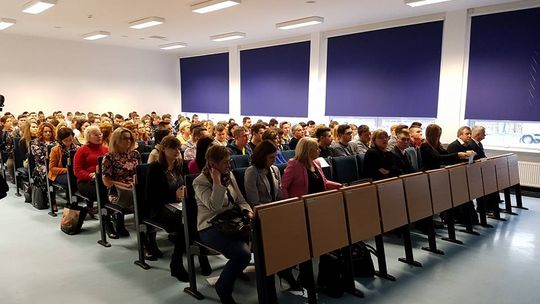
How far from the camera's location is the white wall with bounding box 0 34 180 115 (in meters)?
10.6

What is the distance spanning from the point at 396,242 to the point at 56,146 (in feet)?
14.1

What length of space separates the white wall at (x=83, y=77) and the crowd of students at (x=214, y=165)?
563 cm

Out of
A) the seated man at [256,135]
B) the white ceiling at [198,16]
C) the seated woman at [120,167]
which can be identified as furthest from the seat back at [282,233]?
the white ceiling at [198,16]

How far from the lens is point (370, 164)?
4.22m

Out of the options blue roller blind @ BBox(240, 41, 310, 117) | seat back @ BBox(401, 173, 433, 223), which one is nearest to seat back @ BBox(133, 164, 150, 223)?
seat back @ BBox(401, 173, 433, 223)

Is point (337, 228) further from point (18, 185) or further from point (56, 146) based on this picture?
point (18, 185)

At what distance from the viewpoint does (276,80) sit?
35.2 ft

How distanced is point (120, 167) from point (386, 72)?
6.36m

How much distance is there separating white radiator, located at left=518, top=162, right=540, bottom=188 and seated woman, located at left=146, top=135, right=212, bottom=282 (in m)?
6.10

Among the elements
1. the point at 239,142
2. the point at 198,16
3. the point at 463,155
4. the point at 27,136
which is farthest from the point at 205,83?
the point at 463,155

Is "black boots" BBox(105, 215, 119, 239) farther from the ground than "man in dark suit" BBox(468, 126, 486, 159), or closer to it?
closer to it

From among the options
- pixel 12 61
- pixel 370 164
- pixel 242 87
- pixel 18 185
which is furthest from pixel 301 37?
pixel 12 61

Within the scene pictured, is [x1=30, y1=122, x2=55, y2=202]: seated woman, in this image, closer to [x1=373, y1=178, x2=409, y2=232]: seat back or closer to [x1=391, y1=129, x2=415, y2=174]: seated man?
[x1=373, y1=178, x2=409, y2=232]: seat back

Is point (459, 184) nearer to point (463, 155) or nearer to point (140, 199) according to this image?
point (463, 155)
